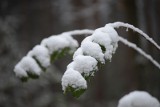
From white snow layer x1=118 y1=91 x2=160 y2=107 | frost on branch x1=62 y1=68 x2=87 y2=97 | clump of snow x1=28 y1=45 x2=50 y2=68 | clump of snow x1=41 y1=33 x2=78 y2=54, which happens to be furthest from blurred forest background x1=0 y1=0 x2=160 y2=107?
frost on branch x1=62 y1=68 x2=87 y2=97

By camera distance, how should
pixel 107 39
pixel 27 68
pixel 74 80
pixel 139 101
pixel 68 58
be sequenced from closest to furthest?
pixel 74 80, pixel 107 39, pixel 139 101, pixel 27 68, pixel 68 58

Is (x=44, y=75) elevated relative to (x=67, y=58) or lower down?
lower down

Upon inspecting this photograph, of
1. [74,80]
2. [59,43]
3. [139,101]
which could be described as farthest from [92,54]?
[59,43]

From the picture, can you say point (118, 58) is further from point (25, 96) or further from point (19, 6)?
point (25, 96)

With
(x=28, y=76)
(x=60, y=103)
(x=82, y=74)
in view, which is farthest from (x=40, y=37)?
(x=82, y=74)

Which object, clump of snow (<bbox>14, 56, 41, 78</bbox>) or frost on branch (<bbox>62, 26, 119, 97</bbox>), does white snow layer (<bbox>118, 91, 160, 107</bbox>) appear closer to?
frost on branch (<bbox>62, 26, 119, 97</bbox>)

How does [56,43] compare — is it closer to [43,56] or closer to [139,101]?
[43,56]

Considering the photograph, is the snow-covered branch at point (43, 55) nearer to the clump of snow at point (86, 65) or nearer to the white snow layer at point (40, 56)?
the white snow layer at point (40, 56)
